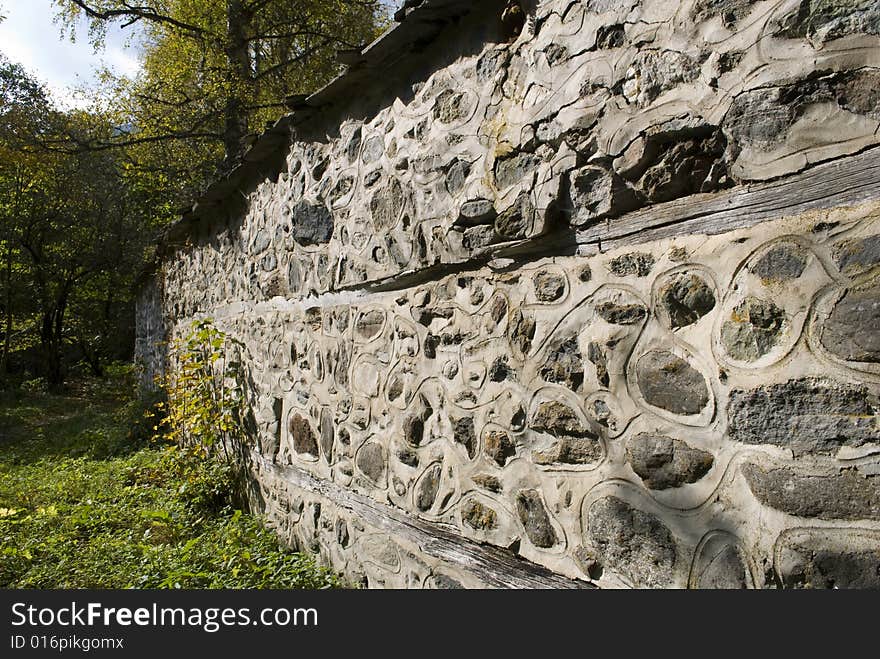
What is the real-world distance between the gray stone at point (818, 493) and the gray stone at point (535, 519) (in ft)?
2.48

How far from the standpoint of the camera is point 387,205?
9.68 feet

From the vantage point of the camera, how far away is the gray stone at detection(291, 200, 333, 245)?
11.6ft

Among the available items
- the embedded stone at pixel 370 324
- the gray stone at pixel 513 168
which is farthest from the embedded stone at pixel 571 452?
the embedded stone at pixel 370 324

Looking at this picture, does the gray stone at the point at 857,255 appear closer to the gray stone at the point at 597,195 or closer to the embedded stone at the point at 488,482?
the gray stone at the point at 597,195

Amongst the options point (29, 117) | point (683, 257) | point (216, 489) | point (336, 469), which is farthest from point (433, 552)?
point (29, 117)

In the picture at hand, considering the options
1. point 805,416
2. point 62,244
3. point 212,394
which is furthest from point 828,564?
point 62,244

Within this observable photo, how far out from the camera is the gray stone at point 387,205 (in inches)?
113

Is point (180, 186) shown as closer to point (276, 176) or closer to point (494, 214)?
point (276, 176)

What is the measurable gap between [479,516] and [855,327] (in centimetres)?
150

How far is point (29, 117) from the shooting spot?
12.5 metres

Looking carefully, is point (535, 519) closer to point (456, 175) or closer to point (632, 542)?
point (632, 542)

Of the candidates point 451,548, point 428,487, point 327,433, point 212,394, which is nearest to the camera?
point 451,548

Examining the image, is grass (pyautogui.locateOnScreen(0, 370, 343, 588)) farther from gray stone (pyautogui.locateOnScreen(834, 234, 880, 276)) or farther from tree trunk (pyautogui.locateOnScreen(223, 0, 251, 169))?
tree trunk (pyautogui.locateOnScreen(223, 0, 251, 169))

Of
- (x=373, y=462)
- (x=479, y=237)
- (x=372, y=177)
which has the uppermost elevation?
(x=372, y=177)
